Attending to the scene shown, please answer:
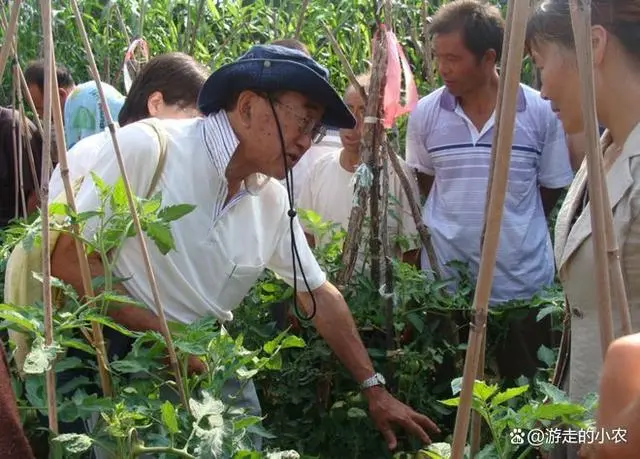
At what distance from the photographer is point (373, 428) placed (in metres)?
2.04

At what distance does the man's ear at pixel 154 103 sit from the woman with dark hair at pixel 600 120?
1.09 m

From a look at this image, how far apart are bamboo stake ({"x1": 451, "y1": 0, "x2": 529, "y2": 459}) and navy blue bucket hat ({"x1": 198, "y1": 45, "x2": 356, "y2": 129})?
71 centimetres

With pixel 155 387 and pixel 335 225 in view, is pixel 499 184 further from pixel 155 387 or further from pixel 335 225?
pixel 335 225

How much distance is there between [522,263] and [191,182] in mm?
1101

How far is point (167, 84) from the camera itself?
2.36 m

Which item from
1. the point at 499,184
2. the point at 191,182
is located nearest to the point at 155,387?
the point at 191,182

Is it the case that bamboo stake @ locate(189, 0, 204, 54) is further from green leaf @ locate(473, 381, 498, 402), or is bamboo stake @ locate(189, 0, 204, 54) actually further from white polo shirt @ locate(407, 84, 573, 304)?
green leaf @ locate(473, 381, 498, 402)

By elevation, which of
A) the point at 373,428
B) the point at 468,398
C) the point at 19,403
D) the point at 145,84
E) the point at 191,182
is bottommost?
the point at 373,428

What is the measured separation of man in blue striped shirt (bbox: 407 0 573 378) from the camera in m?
2.55

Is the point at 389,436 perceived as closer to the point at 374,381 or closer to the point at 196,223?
the point at 374,381

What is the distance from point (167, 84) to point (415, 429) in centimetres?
104

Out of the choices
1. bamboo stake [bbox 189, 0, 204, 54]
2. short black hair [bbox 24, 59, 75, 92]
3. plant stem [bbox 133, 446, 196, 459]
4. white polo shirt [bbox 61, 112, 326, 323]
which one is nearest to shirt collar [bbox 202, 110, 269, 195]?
white polo shirt [bbox 61, 112, 326, 323]

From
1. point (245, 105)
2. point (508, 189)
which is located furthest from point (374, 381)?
point (508, 189)

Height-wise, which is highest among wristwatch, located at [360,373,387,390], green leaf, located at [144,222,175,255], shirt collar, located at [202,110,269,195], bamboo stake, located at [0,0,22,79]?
bamboo stake, located at [0,0,22,79]
